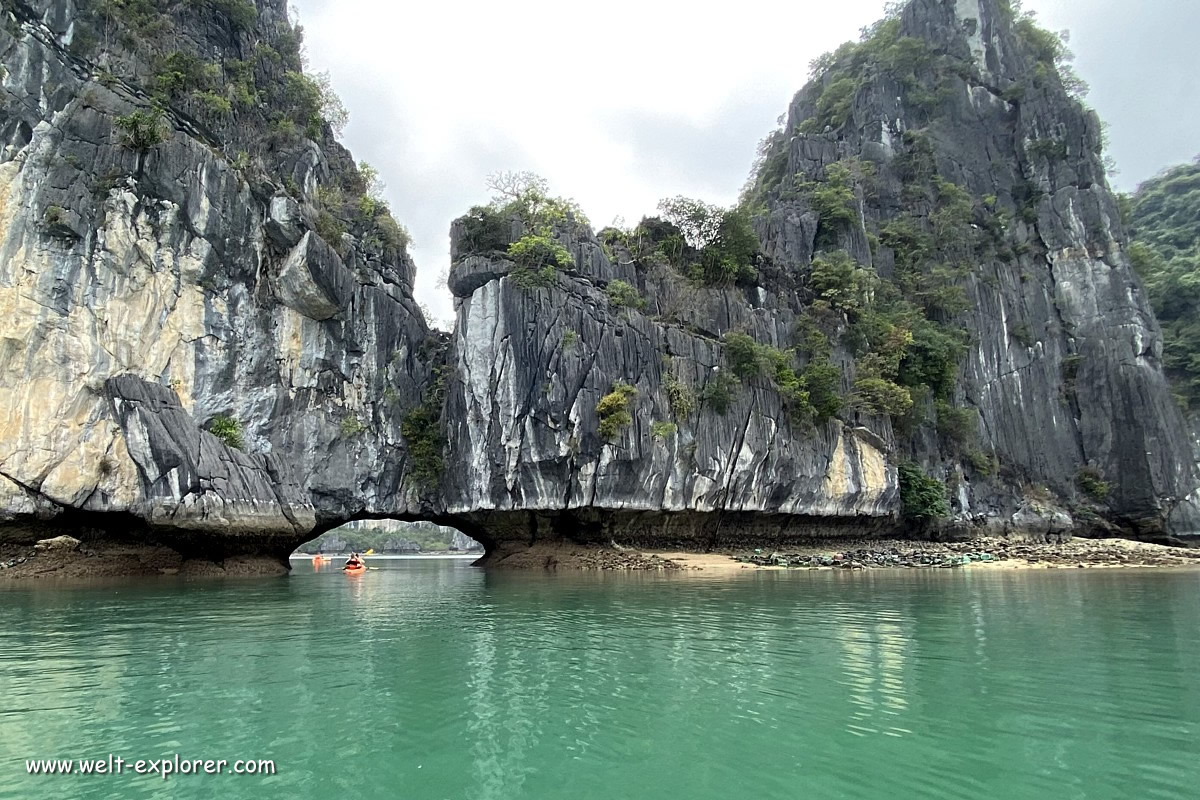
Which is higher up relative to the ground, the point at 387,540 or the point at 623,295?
the point at 623,295

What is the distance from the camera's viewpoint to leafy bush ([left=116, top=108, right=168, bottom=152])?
808 inches

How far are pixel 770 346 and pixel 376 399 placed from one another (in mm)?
16015

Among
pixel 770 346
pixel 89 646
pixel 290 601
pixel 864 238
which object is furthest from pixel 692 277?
pixel 89 646

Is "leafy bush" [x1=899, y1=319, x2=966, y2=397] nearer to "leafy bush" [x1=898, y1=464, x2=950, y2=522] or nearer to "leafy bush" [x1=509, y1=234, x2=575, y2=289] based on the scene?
"leafy bush" [x1=898, y1=464, x2=950, y2=522]

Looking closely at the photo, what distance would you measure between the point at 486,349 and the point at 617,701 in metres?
19.1

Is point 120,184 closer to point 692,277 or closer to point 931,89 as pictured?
point 692,277

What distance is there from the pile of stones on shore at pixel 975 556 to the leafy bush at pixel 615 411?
7.14 metres

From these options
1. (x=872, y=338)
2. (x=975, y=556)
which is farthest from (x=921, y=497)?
(x=872, y=338)

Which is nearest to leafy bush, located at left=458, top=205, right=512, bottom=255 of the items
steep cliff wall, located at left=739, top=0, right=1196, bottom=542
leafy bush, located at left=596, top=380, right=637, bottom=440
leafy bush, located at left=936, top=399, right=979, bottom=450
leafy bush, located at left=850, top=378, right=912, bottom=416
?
leafy bush, located at left=596, top=380, right=637, bottom=440

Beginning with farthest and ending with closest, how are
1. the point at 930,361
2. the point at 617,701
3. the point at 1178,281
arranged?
the point at 1178,281 → the point at 930,361 → the point at 617,701

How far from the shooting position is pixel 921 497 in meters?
30.3

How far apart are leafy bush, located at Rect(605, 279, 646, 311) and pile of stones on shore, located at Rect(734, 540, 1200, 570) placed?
10.7 m

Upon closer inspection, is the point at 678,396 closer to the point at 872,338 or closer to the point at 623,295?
the point at 623,295

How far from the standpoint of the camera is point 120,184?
67.5ft
